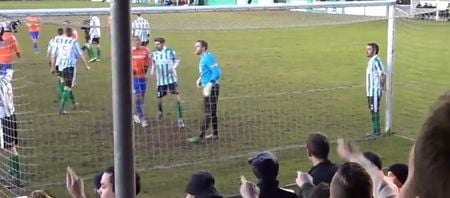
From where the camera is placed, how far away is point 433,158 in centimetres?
124

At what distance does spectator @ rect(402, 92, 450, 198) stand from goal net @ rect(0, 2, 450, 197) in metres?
4.68

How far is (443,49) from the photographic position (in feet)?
71.2

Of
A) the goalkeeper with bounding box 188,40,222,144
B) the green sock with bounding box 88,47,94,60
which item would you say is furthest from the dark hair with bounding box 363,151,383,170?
the green sock with bounding box 88,47,94,60

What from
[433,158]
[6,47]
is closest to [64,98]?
[6,47]

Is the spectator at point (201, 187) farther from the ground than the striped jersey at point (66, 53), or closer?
closer

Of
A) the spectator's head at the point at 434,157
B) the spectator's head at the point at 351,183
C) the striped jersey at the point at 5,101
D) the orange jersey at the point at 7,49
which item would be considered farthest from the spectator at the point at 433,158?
the orange jersey at the point at 7,49

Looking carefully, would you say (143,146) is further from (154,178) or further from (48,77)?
(48,77)

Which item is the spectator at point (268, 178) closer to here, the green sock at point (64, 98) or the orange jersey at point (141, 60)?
the orange jersey at point (141, 60)

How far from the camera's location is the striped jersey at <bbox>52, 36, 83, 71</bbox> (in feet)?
42.0

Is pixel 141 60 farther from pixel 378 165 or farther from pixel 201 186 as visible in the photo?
pixel 378 165

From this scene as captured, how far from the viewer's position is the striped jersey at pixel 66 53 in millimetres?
12805

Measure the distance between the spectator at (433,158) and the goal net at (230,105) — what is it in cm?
468

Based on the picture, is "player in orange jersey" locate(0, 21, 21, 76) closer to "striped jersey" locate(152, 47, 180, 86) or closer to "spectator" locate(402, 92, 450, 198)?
"striped jersey" locate(152, 47, 180, 86)

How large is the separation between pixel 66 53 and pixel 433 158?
12.1m
